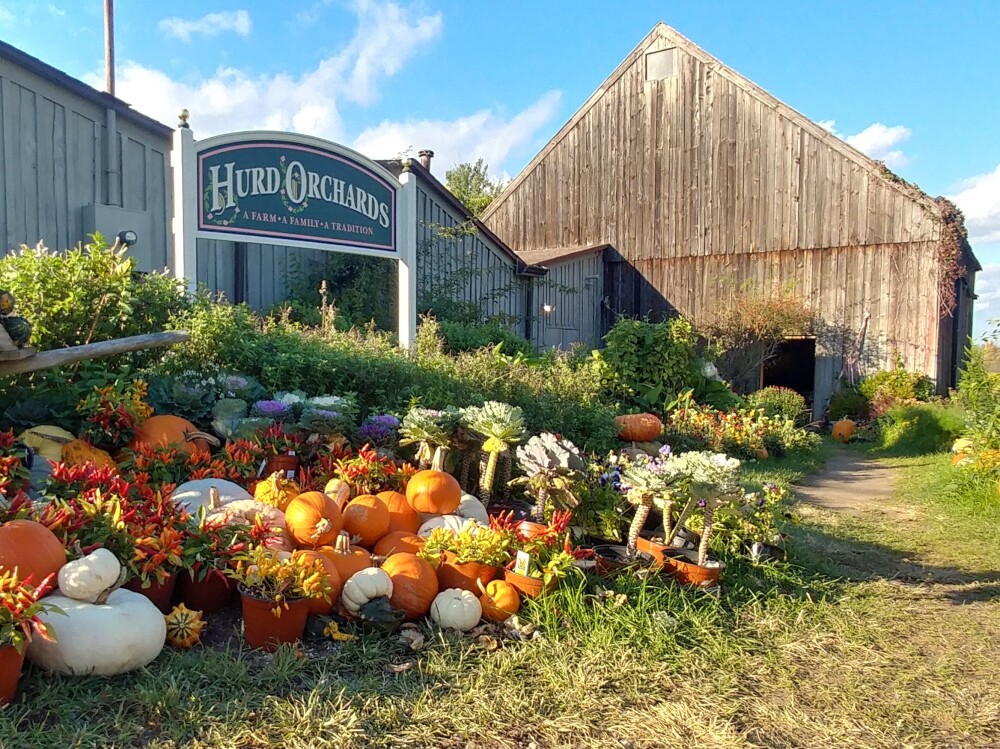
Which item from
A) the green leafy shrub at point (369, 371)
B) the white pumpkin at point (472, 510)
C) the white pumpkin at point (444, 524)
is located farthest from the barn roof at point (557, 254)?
the white pumpkin at point (444, 524)

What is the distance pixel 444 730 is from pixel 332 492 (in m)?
1.64

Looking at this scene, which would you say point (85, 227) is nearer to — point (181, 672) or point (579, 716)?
point (181, 672)

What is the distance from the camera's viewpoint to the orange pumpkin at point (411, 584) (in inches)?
124

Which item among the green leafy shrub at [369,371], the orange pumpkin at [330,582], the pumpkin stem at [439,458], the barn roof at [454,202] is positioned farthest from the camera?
the barn roof at [454,202]

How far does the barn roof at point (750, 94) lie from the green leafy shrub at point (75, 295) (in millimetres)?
13451

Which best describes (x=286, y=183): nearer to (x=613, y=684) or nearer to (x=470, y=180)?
(x=613, y=684)

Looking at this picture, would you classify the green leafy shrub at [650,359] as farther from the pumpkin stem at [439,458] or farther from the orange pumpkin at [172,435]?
the orange pumpkin at [172,435]

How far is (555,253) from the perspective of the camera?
1599cm

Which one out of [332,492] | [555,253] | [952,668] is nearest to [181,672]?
[332,492]

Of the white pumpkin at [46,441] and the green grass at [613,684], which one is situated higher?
the white pumpkin at [46,441]

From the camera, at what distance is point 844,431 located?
12.2 m

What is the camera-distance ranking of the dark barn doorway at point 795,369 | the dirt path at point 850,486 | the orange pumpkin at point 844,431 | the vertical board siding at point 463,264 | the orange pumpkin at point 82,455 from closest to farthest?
the orange pumpkin at point 82,455 → the dirt path at point 850,486 → the vertical board siding at point 463,264 → the orange pumpkin at point 844,431 → the dark barn doorway at point 795,369

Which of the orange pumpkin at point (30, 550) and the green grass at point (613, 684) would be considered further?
the orange pumpkin at point (30, 550)

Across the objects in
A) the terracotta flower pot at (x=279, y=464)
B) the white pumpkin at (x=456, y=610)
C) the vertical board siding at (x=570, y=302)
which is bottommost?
the white pumpkin at (x=456, y=610)
